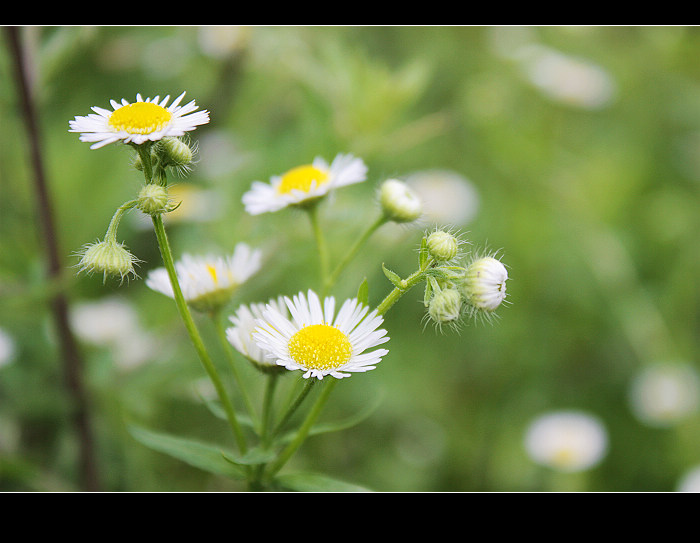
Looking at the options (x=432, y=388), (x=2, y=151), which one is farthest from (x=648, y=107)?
(x=2, y=151)

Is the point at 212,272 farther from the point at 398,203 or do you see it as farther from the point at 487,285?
the point at 487,285

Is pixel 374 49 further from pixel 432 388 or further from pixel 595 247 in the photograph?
pixel 432 388

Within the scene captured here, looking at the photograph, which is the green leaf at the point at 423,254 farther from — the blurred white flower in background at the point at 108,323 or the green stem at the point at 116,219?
the blurred white flower in background at the point at 108,323

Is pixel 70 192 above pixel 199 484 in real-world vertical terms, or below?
above

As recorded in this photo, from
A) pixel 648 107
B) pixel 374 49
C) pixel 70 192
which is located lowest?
pixel 70 192

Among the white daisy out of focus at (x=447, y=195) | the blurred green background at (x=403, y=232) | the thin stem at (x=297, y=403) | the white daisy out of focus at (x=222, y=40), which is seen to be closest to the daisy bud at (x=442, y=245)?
the thin stem at (x=297, y=403)

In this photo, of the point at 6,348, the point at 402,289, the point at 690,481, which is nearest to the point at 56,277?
the point at 6,348
